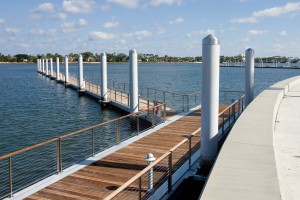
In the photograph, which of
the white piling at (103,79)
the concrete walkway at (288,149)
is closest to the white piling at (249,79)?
the concrete walkway at (288,149)

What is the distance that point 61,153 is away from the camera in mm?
12500

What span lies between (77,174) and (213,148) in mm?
3022

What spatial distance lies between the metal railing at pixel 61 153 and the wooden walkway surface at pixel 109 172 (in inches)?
27.0

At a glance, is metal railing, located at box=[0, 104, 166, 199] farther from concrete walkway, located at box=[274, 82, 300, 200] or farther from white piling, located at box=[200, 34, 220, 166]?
concrete walkway, located at box=[274, 82, 300, 200]

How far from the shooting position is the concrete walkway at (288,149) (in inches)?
201

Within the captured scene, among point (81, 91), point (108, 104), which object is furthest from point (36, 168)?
point (81, 91)

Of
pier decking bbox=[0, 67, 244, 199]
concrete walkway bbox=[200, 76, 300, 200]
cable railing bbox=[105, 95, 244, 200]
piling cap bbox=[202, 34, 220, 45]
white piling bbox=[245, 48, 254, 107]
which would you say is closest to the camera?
concrete walkway bbox=[200, 76, 300, 200]

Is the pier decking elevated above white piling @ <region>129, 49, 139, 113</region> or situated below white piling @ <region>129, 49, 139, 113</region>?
below

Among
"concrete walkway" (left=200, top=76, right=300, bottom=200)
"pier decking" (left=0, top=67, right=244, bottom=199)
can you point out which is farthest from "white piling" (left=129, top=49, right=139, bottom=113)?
"concrete walkway" (left=200, top=76, right=300, bottom=200)

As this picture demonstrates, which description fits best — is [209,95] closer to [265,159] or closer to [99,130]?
[265,159]

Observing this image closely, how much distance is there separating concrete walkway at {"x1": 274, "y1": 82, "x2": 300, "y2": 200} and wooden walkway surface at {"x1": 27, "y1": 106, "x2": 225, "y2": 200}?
2325mm

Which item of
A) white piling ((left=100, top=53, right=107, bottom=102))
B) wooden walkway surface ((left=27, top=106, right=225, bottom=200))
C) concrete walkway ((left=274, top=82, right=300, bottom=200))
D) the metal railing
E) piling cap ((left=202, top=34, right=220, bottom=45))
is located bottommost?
the metal railing

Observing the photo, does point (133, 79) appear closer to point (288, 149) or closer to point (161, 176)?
point (161, 176)

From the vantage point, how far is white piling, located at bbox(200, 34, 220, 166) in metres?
6.72
